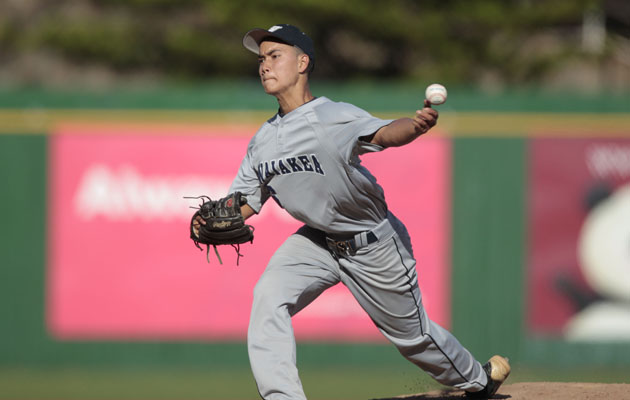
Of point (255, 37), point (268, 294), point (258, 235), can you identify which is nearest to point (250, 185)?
point (268, 294)

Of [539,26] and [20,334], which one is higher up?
[539,26]

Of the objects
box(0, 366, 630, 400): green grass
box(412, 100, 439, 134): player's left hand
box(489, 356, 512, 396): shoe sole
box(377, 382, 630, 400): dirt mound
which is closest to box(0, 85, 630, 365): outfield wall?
box(0, 366, 630, 400): green grass

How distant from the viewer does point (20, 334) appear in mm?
→ 8539

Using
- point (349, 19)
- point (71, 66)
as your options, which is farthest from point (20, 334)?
point (71, 66)

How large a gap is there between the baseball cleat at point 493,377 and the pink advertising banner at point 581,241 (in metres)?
3.74

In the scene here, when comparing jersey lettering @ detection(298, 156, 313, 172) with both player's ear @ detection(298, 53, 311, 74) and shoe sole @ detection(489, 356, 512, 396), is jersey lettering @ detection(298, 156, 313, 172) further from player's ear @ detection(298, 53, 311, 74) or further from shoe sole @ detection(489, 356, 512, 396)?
shoe sole @ detection(489, 356, 512, 396)

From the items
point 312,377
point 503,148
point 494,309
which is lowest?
point 312,377

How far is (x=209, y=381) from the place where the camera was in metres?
8.25

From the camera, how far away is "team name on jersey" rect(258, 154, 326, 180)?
4.25 meters

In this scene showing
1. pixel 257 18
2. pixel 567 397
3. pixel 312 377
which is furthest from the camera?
pixel 257 18

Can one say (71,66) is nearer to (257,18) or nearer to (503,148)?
(257,18)

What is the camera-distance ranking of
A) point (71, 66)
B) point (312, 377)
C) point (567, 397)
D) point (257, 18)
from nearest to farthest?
1. point (567, 397)
2. point (312, 377)
3. point (257, 18)
4. point (71, 66)

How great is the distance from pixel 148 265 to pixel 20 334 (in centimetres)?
130

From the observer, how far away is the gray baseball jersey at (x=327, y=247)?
4172mm
